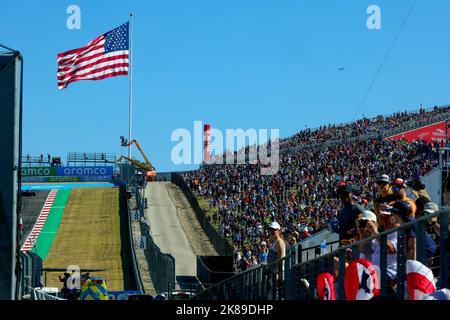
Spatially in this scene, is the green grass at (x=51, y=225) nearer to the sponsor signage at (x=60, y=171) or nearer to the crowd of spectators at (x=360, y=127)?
the sponsor signage at (x=60, y=171)

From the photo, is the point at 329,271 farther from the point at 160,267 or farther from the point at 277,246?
the point at 160,267

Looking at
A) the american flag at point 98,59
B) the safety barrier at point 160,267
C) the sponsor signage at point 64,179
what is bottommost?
the safety barrier at point 160,267

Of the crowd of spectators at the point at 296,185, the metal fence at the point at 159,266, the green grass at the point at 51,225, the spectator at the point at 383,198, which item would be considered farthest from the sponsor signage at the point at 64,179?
the spectator at the point at 383,198

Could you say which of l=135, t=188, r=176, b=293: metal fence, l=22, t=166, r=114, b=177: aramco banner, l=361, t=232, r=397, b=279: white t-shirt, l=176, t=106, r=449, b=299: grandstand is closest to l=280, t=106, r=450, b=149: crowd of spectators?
l=176, t=106, r=449, b=299: grandstand

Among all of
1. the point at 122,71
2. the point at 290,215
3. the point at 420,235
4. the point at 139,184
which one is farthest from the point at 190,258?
the point at 420,235

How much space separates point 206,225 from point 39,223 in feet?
37.0

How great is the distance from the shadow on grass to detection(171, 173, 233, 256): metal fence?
4.14 metres

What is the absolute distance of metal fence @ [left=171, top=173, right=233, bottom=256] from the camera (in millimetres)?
39950

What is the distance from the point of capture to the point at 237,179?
5650cm

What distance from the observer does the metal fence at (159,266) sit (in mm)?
28906

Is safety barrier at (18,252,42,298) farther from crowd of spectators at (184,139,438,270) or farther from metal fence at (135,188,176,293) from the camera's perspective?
crowd of spectators at (184,139,438,270)

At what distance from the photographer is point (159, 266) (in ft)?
107

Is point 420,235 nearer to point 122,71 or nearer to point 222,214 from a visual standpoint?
point 122,71

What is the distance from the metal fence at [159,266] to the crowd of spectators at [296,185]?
3.16m
